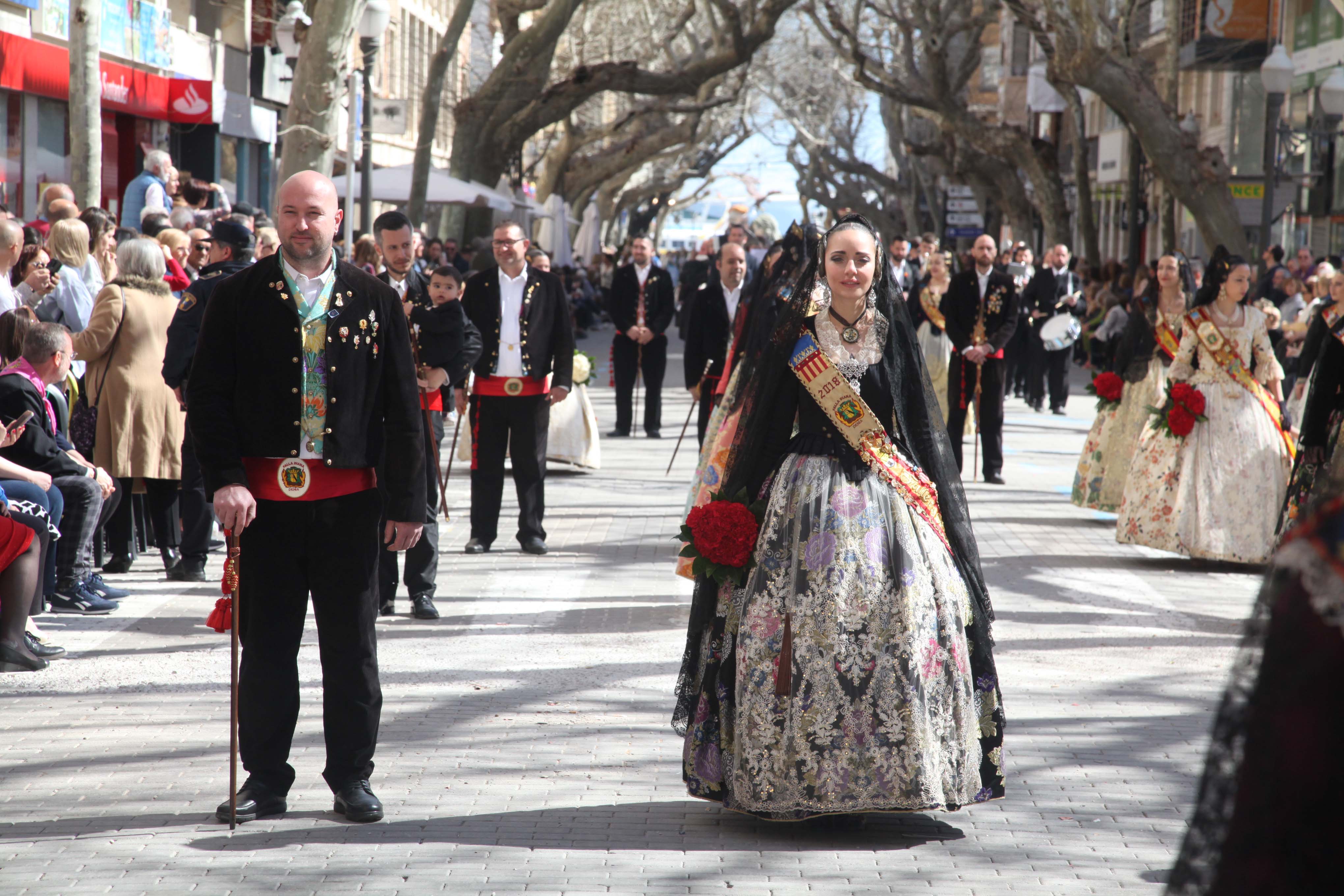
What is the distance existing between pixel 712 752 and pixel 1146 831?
Answer: 1.33 m

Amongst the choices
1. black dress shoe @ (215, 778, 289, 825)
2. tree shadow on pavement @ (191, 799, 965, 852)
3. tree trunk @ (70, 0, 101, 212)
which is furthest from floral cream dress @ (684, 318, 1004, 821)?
tree trunk @ (70, 0, 101, 212)

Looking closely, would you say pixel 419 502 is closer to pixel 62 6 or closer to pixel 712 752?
pixel 712 752

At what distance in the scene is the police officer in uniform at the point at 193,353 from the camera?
827cm

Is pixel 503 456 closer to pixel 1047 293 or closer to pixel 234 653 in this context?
pixel 234 653

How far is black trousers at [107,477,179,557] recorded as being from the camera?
9.12 m

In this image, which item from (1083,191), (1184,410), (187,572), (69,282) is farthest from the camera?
(1083,191)

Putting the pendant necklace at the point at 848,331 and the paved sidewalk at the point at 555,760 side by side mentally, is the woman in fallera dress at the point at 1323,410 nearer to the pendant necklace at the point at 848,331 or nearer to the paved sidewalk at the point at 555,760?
the paved sidewalk at the point at 555,760

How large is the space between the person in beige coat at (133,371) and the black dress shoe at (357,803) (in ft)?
14.4

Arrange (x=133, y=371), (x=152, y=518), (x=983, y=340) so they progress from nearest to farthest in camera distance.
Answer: (x=133, y=371), (x=152, y=518), (x=983, y=340)

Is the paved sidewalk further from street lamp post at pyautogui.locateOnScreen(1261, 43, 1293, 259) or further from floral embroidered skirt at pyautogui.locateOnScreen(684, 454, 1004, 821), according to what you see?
street lamp post at pyautogui.locateOnScreen(1261, 43, 1293, 259)

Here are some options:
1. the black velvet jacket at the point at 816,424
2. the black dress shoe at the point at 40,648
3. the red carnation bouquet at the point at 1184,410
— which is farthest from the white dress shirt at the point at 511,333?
the black velvet jacket at the point at 816,424

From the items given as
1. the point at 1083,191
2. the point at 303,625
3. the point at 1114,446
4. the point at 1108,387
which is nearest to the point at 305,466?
the point at 303,625

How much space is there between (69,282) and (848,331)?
5.94m

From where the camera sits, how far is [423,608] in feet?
26.5
